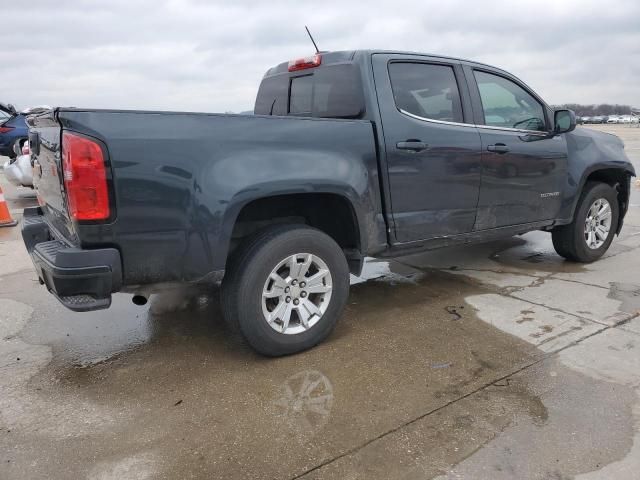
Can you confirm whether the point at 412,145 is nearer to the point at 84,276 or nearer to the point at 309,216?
the point at 309,216

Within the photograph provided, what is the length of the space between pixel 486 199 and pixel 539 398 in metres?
1.88

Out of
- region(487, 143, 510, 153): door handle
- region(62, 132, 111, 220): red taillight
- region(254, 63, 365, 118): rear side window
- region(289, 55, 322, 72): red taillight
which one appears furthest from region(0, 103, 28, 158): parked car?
region(487, 143, 510, 153): door handle

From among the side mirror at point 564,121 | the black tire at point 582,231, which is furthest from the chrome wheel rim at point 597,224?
the side mirror at point 564,121

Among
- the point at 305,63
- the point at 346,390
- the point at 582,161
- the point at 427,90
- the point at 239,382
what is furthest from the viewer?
the point at 582,161

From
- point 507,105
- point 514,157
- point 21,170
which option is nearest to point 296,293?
point 514,157

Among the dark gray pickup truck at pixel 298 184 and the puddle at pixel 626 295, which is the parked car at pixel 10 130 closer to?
the dark gray pickup truck at pixel 298 184

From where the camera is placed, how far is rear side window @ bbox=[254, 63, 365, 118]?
3.68 meters

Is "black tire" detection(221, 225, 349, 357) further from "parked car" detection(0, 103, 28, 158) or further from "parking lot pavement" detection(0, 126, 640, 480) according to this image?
"parked car" detection(0, 103, 28, 158)

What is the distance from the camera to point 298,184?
3.14 metres

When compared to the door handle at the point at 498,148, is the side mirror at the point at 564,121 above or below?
above

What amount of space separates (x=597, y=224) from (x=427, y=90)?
8.89 ft

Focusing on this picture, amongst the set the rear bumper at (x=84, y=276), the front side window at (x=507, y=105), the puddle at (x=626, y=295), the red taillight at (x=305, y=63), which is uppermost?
the red taillight at (x=305, y=63)

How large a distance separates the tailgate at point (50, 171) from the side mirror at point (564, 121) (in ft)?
13.5

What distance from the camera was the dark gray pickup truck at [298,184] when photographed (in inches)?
105
